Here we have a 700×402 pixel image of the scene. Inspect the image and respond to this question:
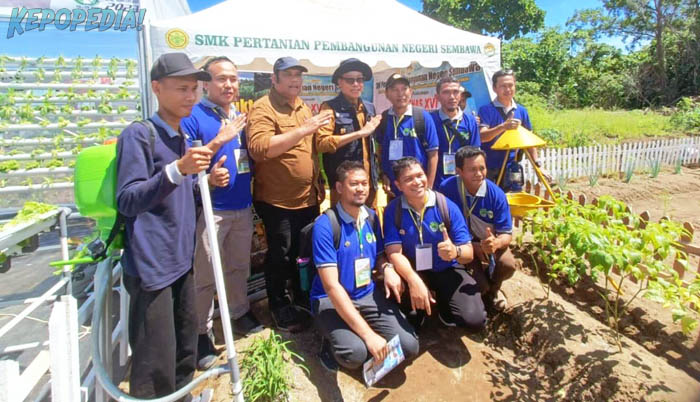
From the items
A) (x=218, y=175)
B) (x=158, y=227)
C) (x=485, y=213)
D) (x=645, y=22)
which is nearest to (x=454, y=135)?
(x=485, y=213)

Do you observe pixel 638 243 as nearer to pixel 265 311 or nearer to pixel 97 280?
pixel 265 311

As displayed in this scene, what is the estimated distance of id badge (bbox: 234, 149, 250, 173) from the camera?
8.97 feet

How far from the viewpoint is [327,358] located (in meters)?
2.71

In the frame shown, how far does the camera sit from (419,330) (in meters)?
→ 3.14

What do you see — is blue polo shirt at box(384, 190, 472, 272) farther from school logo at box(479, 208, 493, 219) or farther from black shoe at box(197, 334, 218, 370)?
black shoe at box(197, 334, 218, 370)

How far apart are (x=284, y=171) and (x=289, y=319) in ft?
3.86

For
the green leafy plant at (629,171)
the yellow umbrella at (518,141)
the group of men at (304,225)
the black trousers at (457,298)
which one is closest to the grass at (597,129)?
the green leafy plant at (629,171)

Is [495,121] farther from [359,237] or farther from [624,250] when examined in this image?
[359,237]

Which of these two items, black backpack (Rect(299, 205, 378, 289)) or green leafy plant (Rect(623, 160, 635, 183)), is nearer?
black backpack (Rect(299, 205, 378, 289))

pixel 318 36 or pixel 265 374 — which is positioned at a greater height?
pixel 318 36

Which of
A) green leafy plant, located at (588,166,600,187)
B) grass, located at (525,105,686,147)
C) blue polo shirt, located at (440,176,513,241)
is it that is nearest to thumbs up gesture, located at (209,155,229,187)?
blue polo shirt, located at (440,176,513,241)

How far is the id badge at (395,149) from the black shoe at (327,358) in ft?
5.39

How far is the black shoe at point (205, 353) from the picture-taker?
2.57 m

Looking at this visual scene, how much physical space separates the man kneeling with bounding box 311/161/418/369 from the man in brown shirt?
0.35 metres
